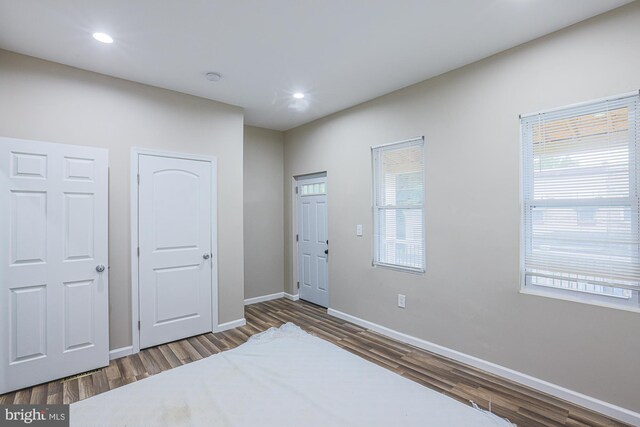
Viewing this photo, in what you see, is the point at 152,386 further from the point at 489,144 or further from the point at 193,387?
the point at 489,144

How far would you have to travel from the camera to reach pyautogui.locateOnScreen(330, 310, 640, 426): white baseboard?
2.07m

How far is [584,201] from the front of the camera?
7.41 ft

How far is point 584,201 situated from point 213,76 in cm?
338

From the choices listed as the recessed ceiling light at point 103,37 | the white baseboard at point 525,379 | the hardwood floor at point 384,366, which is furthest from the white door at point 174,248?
the white baseboard at point 525,379

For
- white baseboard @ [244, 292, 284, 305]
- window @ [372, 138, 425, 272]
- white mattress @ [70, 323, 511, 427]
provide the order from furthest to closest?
white baseboard @ [244, 292, 284, 305], window @ [372, 138, 425, 272], white mattress @ [70, 323, 511, 427]

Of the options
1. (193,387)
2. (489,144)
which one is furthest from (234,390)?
(489,144)

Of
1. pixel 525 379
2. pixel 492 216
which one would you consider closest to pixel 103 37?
pixel 492 216

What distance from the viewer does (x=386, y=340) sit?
3408 mm

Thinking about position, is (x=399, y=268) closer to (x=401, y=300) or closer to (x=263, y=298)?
(x=401, y=300)

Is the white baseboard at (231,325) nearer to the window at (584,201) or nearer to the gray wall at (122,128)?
the gray wall at (122,128)

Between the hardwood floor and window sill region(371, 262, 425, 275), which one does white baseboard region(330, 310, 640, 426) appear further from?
window sill region(371, 262, 425, 275)

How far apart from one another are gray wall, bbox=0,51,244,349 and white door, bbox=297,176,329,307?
4.04 ft

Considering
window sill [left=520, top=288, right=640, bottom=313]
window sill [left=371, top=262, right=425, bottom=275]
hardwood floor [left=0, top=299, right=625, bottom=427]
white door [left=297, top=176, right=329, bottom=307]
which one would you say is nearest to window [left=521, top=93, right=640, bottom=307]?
window sill [left=520, top=288, right=640, bottom=313]

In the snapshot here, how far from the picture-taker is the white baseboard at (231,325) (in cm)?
370
